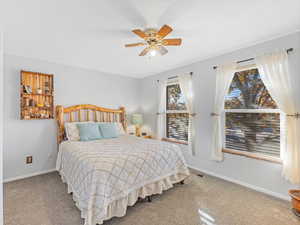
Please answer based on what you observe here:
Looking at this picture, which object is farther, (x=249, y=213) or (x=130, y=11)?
(x=249, y=213)

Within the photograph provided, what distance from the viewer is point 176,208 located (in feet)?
6.56

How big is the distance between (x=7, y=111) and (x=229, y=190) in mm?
4135

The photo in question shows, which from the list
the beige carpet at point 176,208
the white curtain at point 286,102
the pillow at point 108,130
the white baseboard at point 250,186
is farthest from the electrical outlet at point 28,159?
the white curtain at point 286,102

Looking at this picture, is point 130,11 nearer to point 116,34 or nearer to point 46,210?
point 116,34

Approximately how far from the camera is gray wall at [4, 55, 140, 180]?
2.79m

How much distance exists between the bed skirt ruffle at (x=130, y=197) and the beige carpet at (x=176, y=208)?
115mm

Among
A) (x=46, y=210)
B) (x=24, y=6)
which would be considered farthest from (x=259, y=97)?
(x=46, y=210)

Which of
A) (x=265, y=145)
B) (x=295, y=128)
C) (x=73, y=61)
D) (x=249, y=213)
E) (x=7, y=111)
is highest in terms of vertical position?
(x=73, y=61)

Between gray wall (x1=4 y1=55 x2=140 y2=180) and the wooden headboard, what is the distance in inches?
5.4

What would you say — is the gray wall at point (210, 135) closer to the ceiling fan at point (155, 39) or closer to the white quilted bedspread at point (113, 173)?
the white quilted bedspread at point (113, 173)

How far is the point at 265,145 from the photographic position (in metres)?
2.41

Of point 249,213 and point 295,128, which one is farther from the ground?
point 295,128

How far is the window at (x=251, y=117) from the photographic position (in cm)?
235

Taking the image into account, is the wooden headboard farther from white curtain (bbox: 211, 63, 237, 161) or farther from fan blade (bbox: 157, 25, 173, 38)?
fan blade (bbox: 157, 25, 173, 38)
